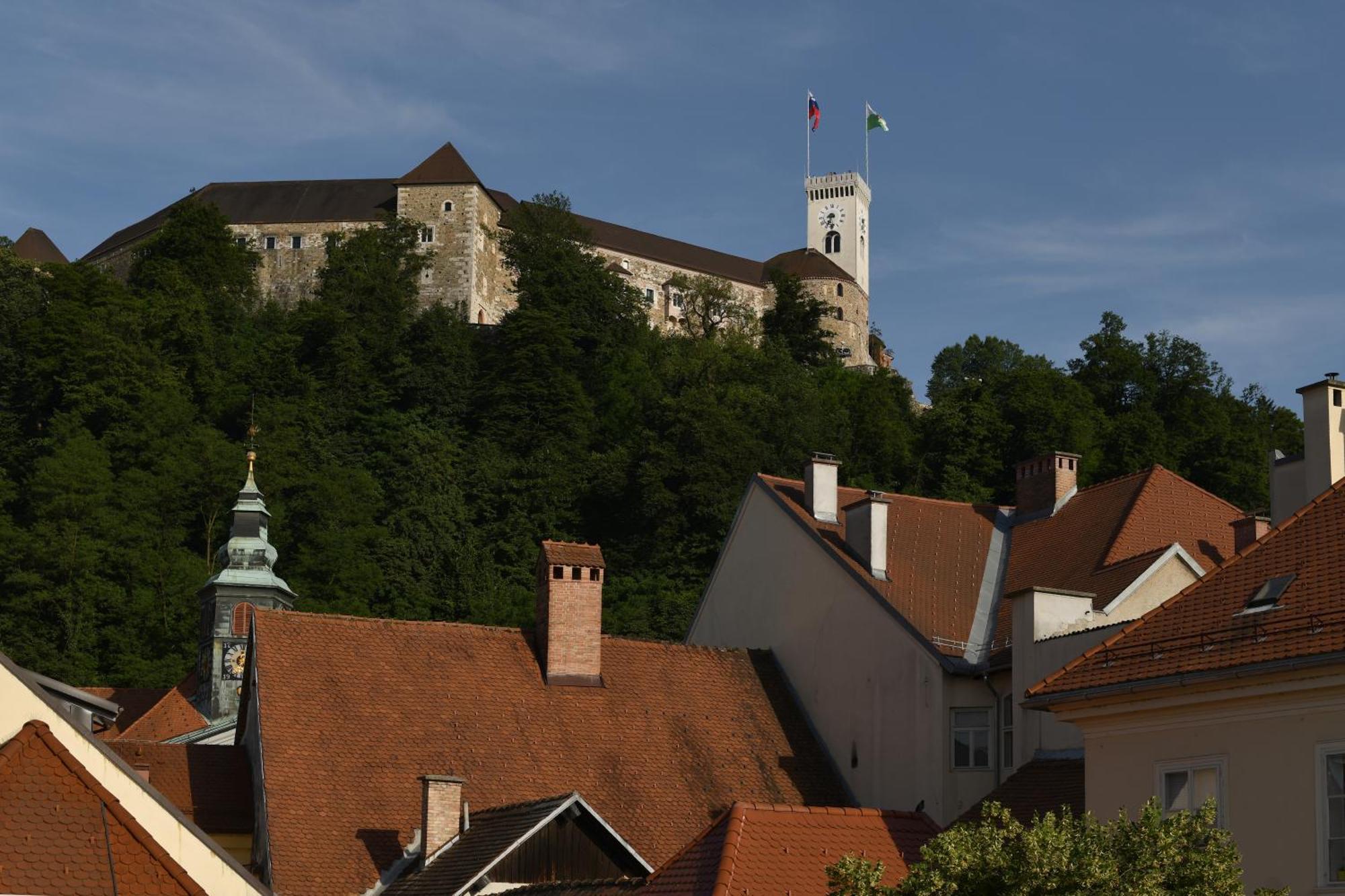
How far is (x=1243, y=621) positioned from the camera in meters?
16.0

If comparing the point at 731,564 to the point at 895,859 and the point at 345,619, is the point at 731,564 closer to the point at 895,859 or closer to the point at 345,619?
the point at 345,619

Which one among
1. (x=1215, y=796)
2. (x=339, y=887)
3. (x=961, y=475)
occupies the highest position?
(x=961, y=475)

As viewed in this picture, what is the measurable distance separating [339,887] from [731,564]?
1054 cm

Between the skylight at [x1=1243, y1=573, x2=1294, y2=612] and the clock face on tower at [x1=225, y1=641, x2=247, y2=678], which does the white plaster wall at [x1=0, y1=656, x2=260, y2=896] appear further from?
the clock face on tower at [x1=225, y1=641, x2=247, y2=678]

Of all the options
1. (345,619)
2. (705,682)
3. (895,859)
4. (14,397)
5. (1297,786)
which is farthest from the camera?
(14,397)

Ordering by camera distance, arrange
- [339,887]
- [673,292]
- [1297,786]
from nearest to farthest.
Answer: [1297,786] < [339,887] < [673,292]

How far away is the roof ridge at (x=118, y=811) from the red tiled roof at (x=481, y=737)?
22.0 ft

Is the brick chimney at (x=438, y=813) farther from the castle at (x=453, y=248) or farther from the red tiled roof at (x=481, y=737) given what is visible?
the castle at (x=453, y=248)

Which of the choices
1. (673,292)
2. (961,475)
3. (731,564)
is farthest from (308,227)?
(731,564)

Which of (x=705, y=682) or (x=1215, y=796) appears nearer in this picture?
(x=1215, y=796)

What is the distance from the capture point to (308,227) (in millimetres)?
111625

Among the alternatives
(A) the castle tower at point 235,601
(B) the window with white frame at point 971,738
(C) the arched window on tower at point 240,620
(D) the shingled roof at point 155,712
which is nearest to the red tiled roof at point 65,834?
(B) the window with white frame at point 971,738

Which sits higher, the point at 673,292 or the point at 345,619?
the point at 673,292

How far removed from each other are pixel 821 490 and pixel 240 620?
2531 centimetres
